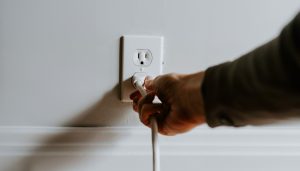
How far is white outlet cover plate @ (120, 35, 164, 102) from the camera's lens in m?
0.53

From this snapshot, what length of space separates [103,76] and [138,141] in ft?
0.35

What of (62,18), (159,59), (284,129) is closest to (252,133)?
(284,129)

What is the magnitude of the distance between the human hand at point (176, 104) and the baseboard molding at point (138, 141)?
0.09 metres

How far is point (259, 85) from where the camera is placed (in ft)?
1.09

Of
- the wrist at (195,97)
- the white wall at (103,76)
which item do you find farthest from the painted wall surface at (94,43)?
the wrist at (195,97)

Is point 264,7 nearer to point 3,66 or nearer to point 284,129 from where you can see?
point 284,129

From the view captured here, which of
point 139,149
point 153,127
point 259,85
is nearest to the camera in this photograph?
point 259,85

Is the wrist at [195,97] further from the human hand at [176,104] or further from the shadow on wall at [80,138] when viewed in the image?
the shadow on wall at [80,138]

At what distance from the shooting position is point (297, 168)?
0.59 metres

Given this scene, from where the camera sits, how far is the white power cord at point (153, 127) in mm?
443

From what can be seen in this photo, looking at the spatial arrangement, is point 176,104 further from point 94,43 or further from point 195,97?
point 94,43

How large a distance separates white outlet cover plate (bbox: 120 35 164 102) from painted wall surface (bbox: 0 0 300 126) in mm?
11

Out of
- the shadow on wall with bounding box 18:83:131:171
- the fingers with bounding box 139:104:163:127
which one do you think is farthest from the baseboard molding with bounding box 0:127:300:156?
the fingers with bounding box 139:104:163:127

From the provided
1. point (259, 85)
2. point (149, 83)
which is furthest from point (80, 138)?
point (259, 85)
